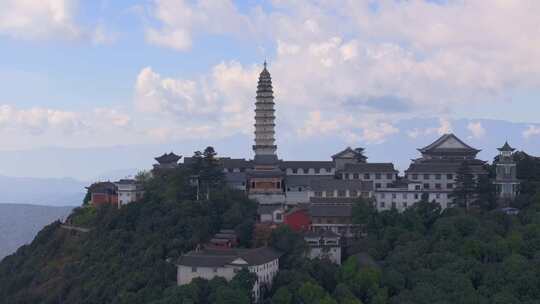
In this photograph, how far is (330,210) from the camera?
4247 centimetres

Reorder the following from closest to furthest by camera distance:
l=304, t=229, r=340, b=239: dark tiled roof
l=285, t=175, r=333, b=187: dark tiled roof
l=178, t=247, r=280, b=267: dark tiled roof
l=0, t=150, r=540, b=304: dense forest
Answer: l=0, t=150, r=540, b=304: dense forest < l=178, t=247, r=280, b=267: dark tiled roof < l=304, t=229, r=340, b=239: dark tiled roof < l=285, t=175, r=333, b=187: dark tiled roof

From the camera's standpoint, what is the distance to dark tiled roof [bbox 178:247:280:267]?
35531 mm

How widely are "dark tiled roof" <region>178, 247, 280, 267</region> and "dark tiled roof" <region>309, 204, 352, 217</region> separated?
5662 millimetres

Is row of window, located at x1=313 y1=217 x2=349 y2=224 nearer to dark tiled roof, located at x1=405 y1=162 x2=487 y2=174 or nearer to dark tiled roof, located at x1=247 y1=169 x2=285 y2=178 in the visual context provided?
dark tiled roof, located at x1=405 y1=162 x2=487 y2=174

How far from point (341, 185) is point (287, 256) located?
7626 millimetres

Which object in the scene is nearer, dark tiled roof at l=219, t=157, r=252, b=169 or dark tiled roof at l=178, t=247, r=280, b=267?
dark tiled roof at l=178, t=247, r=280, b=267

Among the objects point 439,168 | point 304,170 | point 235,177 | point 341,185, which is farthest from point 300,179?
point 439,168

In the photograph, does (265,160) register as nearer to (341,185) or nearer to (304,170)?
(304,170)

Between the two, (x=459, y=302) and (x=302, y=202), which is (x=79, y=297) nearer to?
(x=302, y=202)

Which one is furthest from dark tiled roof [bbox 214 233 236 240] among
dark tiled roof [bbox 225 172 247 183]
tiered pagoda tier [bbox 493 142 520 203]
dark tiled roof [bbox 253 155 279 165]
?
tiered pagoda tier [bbox 493 142 520 203]

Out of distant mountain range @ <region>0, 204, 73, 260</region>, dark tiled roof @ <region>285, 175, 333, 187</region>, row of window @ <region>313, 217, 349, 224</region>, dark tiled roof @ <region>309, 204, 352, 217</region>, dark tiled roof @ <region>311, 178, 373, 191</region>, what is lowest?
distant mountain range @ <region>0, 204, 73, 260</region>

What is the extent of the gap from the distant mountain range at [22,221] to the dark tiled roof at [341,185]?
10194 centimetres

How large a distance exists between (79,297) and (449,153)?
2281cm

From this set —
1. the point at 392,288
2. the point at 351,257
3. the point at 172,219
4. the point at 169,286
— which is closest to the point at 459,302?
the point at 392,288
